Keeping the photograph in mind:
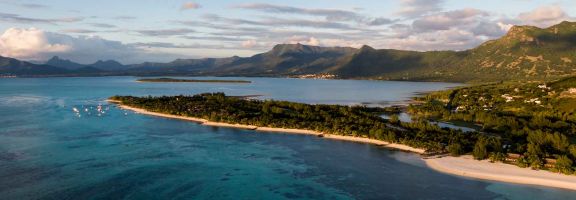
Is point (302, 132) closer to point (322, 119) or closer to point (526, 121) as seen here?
point (322, 119)

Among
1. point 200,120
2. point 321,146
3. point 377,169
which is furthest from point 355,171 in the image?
point 200,120

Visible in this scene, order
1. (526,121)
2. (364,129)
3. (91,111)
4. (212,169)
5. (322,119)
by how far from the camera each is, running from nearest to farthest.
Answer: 1. (212,169)
2. (364,129)
3. (526,121)
4. (322,119)
5. (91,111)

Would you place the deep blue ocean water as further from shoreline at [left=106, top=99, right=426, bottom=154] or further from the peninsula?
the peninsula

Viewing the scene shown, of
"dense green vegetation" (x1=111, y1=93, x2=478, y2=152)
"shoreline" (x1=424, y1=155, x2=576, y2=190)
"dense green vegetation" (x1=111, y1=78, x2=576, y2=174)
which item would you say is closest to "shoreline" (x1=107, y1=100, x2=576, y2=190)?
"shoreline" (x1=424, y1=155, x2=576, y2=190)

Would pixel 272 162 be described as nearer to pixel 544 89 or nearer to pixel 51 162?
pixel 51 162

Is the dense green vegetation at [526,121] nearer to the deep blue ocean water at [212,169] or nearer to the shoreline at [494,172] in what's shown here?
the shoreline at [494,172]

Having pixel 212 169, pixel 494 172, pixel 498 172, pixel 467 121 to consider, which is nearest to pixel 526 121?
pixel 467 121

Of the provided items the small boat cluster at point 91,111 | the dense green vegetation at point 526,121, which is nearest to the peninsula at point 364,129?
the dense green vegetation at point 526,121
